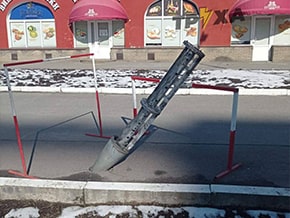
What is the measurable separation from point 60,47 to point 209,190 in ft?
54.4

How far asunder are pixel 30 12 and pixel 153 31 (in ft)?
24.9

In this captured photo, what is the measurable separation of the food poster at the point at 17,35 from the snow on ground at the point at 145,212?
17.4 meters

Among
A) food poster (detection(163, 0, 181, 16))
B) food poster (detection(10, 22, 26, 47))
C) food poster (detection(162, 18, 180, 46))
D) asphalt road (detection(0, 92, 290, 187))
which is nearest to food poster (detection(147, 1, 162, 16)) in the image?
food poster (detection(163, 0, 181, 16))

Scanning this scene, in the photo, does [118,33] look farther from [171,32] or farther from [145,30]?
[171,32]

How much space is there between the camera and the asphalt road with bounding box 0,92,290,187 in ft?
12.2

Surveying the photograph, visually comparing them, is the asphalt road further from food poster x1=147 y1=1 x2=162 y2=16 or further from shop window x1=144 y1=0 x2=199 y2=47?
food poster x1=147 y1=1 x2=162 y2=16

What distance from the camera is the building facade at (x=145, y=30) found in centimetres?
1638

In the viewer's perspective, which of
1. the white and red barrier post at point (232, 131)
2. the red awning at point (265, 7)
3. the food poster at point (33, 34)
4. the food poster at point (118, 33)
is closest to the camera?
the white and red barrier post at point (232, 131)

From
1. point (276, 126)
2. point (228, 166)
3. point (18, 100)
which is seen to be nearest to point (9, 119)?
point (18, 100)

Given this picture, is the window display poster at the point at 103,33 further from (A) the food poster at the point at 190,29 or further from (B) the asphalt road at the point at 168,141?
(B) the asphalt road at the point at 168,141

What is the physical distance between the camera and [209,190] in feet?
10.5

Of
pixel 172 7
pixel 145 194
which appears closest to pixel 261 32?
pixel 172 7

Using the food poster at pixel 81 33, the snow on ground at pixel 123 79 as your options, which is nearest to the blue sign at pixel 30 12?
the food poster at pixel 81 33

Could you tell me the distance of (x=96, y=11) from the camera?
15.8 meters
